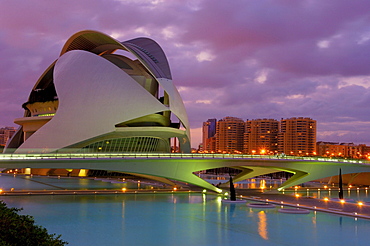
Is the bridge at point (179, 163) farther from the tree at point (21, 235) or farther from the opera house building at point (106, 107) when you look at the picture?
the tree at point (21, 235)

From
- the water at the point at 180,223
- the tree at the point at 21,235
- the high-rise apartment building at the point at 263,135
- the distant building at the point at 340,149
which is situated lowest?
the water at the point at 180,223

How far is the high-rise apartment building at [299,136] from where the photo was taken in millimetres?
152250

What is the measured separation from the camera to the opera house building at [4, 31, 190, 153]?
45.7 m

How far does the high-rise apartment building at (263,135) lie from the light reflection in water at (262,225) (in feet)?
440

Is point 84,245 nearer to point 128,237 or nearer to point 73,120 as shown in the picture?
point 128,237

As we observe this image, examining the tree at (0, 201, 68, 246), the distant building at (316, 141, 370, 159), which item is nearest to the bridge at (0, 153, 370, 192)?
the tree at (0, 201, 68, 246)

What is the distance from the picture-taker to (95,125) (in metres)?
46.1

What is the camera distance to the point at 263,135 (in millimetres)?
163000

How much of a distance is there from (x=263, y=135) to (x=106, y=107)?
124m

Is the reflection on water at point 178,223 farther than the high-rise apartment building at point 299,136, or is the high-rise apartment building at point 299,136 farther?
the high-rise apartment building at point 299,136

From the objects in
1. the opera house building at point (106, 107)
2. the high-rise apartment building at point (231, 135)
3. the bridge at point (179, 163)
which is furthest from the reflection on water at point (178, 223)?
the high-rise apartment building at point (231, 135)

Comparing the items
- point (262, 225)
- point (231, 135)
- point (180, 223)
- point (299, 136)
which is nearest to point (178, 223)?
point (180, 223)

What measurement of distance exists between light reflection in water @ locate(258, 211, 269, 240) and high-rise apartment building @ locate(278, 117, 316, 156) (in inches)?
5054

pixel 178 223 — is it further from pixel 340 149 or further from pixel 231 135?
pixel 340 149
